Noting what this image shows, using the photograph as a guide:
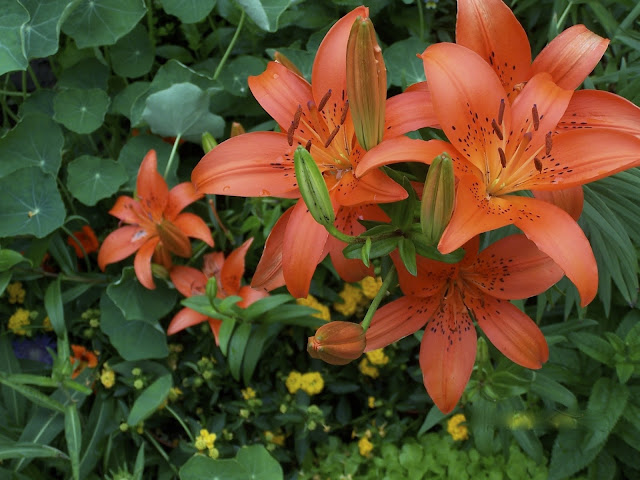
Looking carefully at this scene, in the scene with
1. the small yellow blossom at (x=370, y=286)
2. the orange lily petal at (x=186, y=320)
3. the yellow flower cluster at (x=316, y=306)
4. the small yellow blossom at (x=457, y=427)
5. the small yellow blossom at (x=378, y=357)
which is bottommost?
the small yellow blossom at (x=457, y=427)

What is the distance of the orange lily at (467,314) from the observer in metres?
0.79

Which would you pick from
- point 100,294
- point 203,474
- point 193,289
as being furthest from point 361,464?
point 100,294

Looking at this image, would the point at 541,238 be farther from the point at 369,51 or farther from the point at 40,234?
the point at 40,234

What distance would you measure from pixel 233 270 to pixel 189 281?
0.11 m

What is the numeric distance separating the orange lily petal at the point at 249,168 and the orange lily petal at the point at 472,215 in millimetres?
182

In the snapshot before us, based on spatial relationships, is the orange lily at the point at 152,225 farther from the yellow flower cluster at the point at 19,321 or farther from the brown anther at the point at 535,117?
the brown anther at the point at 535,117

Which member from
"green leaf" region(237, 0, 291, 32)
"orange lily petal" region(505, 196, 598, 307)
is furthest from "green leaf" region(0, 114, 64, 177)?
"orange lily petal" region(505, 196, 598, 307)

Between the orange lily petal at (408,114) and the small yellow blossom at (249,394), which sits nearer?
the orange lily petal at (408,114)

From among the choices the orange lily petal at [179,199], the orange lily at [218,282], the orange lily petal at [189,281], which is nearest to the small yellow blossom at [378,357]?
the orange lily at [218,282]

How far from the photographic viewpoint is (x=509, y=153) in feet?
2.27

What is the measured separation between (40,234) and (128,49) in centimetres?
49

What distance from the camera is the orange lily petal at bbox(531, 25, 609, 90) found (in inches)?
29.3

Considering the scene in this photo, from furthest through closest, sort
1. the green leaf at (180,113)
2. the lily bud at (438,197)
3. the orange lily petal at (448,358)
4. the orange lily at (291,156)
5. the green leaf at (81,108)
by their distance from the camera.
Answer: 1. the green leaf at (81,108)
2. the green leaf at (180,113)
3. the orange lily petal at (448,358)
4. the orange lily at (291,156)
5. the lily bud at (438,197)

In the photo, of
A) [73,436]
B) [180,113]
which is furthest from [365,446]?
[180,113]
